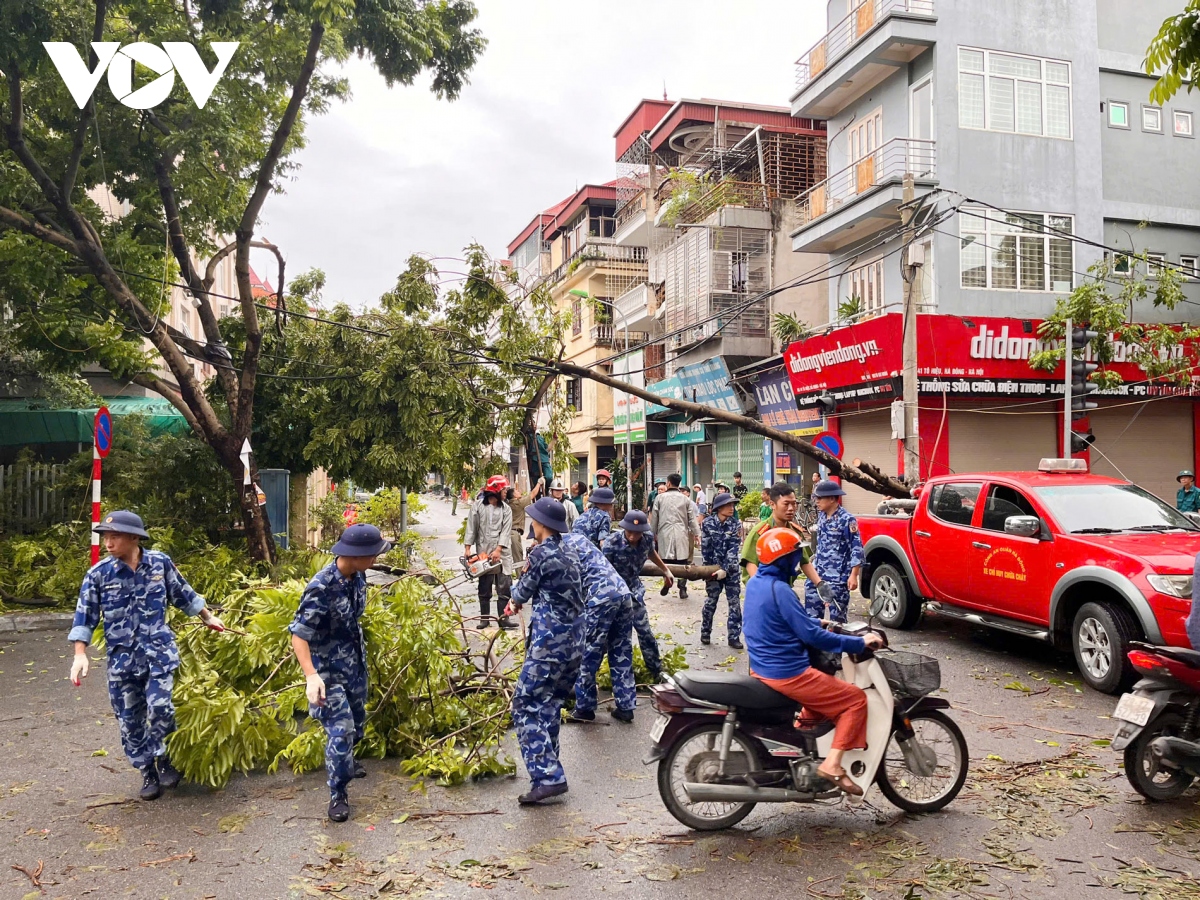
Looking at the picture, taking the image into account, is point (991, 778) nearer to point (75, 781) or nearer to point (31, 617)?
point (75, 781)

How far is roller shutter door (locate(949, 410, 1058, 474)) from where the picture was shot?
19.8 metres

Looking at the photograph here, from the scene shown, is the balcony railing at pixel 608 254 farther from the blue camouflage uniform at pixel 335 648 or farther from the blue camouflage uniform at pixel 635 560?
the blue camouflage uniform at pixel 335 648

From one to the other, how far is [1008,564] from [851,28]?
671 inches

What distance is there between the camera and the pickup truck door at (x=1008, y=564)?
8547 millimetres

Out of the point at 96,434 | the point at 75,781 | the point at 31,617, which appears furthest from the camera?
the point at 31,617

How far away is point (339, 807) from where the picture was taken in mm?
5242

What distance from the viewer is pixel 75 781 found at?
6.00 meters

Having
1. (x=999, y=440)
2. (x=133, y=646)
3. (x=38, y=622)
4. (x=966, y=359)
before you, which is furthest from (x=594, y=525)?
(x=999, y=440)

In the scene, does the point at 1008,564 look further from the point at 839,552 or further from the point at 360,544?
the point at 360,544

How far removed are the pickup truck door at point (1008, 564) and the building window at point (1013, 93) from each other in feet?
43.3

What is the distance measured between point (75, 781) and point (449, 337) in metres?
10.2

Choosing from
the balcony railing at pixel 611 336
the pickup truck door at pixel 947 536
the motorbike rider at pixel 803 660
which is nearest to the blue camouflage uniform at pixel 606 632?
the motorbike rider at pixel 803 660

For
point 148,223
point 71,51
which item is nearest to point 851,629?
point 71,51

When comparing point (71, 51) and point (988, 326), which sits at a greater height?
point (71, 51)
